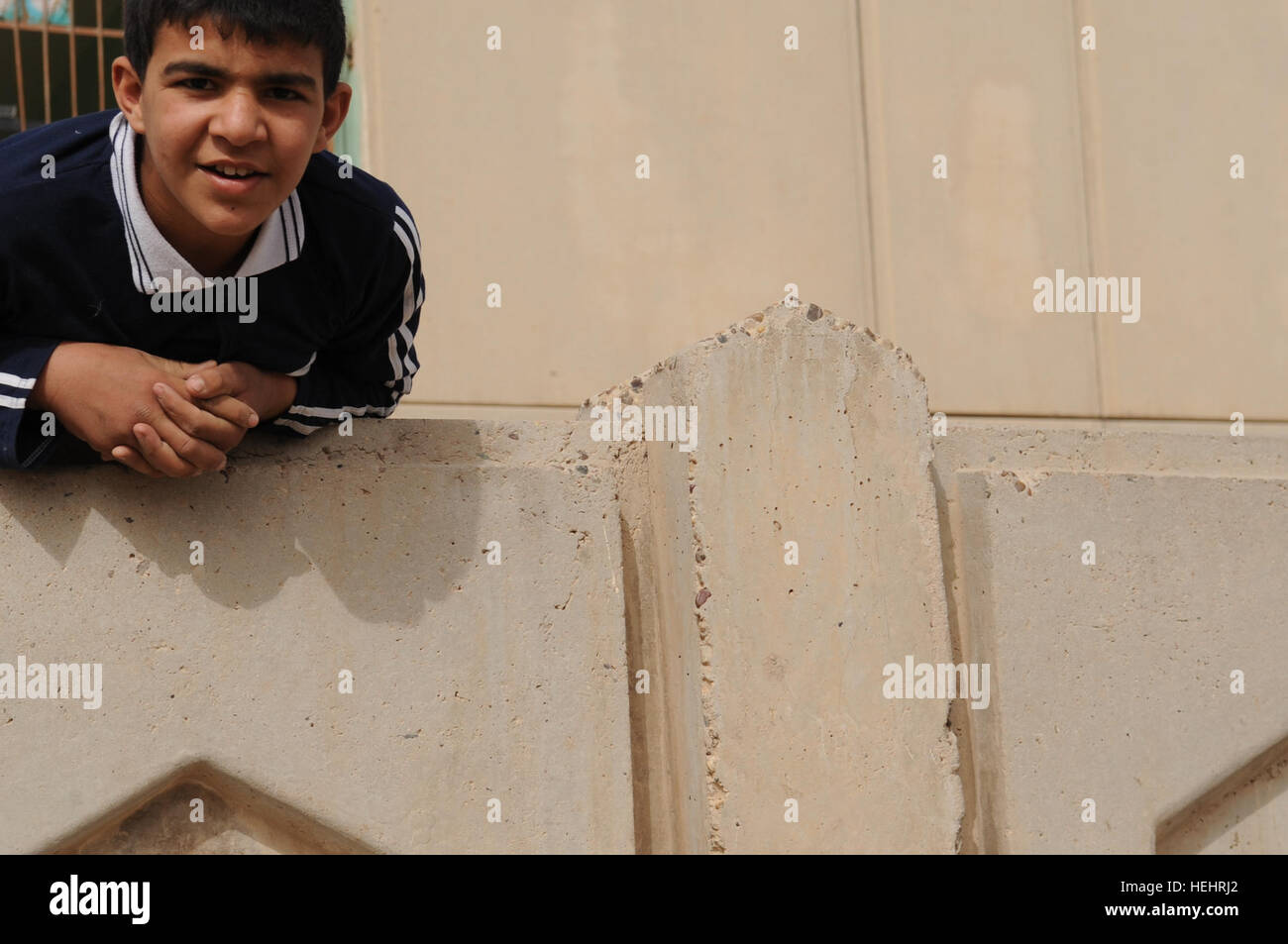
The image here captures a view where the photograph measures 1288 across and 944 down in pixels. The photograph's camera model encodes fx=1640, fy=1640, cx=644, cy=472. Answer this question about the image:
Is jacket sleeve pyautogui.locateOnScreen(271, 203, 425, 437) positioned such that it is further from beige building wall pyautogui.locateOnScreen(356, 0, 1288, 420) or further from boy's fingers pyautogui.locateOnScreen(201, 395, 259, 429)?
beige building wall pyautogui.locateOnScreen(356, 0, 1288, 420)

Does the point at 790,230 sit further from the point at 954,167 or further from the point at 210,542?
the point at 210,542

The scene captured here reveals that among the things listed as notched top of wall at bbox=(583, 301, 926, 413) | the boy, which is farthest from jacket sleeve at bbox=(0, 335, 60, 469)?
notched top of wall at bbox=(583, 301, 926, 413)

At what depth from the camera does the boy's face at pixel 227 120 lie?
226 cm

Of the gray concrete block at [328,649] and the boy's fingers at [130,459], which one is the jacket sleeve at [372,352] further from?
the boy's fingers at [130,459]

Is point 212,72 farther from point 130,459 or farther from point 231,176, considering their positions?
point 130,459

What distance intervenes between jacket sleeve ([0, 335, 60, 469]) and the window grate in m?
3.06

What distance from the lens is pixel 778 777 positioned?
2619 millimetres

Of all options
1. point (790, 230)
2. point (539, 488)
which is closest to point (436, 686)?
point (539, 488)

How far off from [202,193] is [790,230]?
3.70 meters

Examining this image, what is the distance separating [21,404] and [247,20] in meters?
0.63

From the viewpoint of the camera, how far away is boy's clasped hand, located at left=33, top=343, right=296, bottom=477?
7.65 feet

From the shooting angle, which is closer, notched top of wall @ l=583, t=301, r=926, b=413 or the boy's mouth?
the boy's mouth

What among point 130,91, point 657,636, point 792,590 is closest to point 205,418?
point 130,91

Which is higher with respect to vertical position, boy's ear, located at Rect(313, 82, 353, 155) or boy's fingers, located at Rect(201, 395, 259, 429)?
boy's ear, located at Rect(313, 82, 353, 155)
